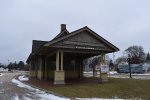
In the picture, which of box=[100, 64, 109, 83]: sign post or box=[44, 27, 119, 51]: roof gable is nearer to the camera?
box=[44, 27, 119, 51]: roof gable

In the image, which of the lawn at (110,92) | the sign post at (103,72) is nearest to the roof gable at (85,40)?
the sign post at (103,72)

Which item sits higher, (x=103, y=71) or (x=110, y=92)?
(x=103, y=71)

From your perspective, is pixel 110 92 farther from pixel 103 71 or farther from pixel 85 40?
pixel 85 40

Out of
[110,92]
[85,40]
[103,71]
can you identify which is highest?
[85,40]

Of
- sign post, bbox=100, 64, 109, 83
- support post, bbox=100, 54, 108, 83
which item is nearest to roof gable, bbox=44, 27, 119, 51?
support post, bbox=100, 54, 108, 83

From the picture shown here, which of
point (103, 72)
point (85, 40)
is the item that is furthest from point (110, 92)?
point (85, 40)

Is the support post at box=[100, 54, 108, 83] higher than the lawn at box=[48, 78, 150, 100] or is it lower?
higher

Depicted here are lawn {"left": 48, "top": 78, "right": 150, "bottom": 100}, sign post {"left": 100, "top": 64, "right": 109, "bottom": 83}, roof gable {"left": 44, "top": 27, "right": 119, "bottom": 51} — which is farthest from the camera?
sign post {"left": 100, "top": 64, "right": 109, "bottom": 83}

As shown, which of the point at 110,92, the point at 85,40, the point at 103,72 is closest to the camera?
the point at 110,92

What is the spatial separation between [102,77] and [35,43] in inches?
795

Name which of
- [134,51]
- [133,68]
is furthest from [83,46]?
[134,51]

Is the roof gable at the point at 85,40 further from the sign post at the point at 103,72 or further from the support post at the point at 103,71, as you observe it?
the sign post at the point at 103,72

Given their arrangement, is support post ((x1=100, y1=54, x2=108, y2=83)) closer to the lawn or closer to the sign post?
the sign post

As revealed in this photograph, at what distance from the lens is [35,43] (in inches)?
1802
